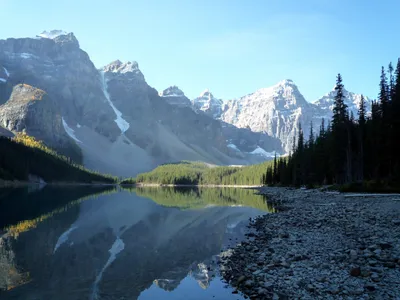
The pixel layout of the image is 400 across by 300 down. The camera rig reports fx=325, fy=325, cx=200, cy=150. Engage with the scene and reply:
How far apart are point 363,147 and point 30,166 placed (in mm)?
140014

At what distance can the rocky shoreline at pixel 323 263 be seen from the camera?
10062 mm

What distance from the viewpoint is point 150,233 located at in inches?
1048

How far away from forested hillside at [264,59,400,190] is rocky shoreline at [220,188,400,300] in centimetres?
2730

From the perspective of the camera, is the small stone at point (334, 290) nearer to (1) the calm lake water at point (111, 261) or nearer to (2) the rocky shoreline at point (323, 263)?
(2) the rocky shoreline at point (323, 263)

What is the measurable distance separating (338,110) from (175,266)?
158 feet

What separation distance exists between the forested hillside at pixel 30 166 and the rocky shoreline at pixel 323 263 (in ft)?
398

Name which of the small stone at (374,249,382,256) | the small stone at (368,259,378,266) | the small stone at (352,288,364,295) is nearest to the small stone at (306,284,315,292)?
the small stone at (352,288,364,295)

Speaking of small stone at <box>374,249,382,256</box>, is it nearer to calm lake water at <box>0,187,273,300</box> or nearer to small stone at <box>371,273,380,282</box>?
small stone at <box>371,273,380,282</box>

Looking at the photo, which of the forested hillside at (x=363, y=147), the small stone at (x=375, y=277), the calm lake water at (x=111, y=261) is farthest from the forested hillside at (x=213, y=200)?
the small stone at (x=375, y=277)

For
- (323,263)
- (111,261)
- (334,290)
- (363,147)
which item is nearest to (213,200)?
(363,147)

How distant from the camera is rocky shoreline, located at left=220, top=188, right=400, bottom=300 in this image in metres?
10.1

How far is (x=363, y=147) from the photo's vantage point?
6081 cm

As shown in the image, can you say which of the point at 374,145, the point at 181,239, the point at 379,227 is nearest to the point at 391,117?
the point at 374,145

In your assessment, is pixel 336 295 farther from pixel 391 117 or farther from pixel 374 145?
pixel 374 145
